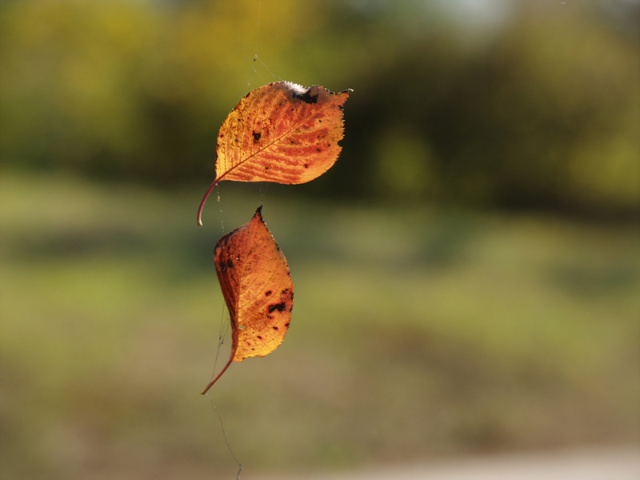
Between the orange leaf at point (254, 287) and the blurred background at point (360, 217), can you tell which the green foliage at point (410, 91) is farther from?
the orange leaf at point (254, 287)

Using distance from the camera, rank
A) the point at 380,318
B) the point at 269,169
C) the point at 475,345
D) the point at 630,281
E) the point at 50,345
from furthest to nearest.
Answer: the point at 630,281 < the point at 380,318 < the point at 475,345 < the point at 50,345 < the point at 269,169

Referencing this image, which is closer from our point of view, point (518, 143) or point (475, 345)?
point (475, 345)

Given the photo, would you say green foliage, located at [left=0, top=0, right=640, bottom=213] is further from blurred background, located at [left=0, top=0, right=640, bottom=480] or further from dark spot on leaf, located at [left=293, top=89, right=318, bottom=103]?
dark spot on leaf, located at [left=293, top=89, right=318, bottom=103]

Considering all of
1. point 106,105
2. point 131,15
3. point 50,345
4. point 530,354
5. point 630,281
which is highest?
point 131,15

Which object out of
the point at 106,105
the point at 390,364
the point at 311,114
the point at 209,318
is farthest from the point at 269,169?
the point at 106,105

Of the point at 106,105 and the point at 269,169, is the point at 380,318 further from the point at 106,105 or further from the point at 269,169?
the point at 269,169

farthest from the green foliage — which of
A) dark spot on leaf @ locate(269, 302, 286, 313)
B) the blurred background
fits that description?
dark spot on leaf @ locate(269, 302, 286, 313)

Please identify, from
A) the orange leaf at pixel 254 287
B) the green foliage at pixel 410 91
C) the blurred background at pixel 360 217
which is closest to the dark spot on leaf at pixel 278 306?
the orange leaf at pixel 254 287
